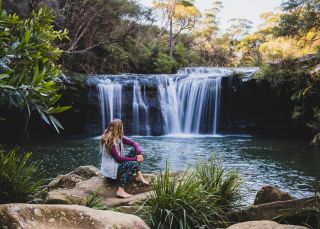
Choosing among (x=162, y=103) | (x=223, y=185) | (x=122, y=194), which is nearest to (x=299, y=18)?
(x=162, y=103)

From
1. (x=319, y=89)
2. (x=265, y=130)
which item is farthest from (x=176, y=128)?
(x=319, y=89)

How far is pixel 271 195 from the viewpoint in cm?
601

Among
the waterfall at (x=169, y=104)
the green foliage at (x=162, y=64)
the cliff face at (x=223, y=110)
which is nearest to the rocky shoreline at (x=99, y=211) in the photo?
the cliff face at (x=223, y=110)

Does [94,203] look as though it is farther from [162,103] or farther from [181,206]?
[162,103]

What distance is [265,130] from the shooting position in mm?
20750

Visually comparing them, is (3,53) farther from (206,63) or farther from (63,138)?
(206,63)

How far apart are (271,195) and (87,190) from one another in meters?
2.97

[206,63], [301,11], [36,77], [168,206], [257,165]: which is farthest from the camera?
[206,63]

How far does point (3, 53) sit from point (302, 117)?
16.8m

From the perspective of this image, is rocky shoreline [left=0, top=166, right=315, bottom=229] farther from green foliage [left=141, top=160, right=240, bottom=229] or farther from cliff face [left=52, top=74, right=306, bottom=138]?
cliff face [left=52, top=74, right=306, bottom=138]

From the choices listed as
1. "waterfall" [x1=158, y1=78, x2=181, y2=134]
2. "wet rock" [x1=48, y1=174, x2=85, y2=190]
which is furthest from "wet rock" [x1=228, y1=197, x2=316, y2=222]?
"waterfall" [x1=158, y1=78, x2=181, y2=134]

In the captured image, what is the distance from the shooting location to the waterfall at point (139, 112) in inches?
819

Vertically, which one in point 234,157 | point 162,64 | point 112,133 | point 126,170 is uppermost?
point 162,64

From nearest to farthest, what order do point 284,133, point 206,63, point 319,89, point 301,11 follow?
→ point 319,89 → point 301,11 → point 284,133 → point 206,63
